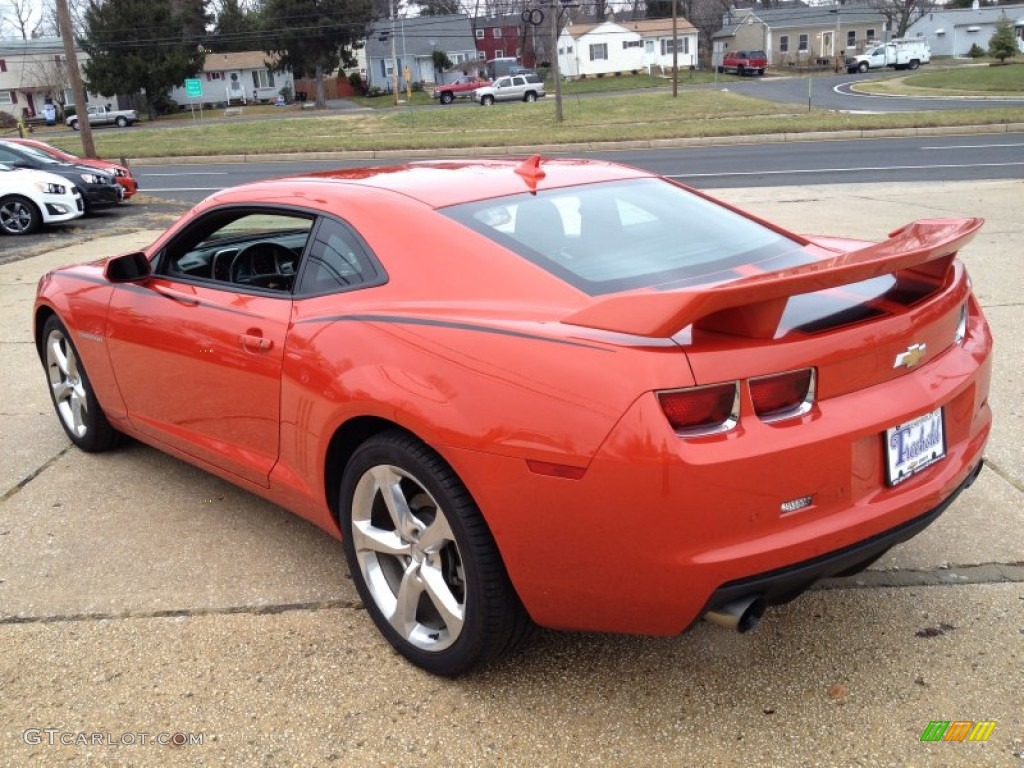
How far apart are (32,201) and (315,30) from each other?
51025mm

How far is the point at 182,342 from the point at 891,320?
100 inches

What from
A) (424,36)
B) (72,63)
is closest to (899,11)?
(424,36)

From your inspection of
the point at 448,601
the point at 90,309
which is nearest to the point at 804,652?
the point at 448,601

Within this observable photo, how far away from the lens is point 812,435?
2289 millimetres

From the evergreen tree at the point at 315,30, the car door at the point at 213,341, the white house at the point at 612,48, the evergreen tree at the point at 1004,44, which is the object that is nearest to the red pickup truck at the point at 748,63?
the white house at the point at 612,48

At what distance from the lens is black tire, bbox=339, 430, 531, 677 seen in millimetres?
2531

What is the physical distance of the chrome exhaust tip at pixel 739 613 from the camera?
230cm

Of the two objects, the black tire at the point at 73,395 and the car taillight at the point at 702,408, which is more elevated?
the car taillight at the point at 702,408

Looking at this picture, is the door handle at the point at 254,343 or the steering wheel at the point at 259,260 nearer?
the door handle at the point at 254,343

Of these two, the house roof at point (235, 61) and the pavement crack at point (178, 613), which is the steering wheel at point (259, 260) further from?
the house roof at point (235, 61)

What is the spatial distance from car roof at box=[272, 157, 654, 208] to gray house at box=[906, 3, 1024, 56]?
88.2 meters

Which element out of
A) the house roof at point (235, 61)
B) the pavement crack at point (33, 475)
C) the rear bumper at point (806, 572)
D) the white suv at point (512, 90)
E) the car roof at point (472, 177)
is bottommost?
the pavement crack at point (33, 475)

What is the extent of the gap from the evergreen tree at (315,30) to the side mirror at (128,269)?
5973cm

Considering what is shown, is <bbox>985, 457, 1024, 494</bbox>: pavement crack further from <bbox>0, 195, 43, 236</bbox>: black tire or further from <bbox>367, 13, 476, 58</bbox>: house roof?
<bbox>367, 13, 476, 58</bbox>: house roof
